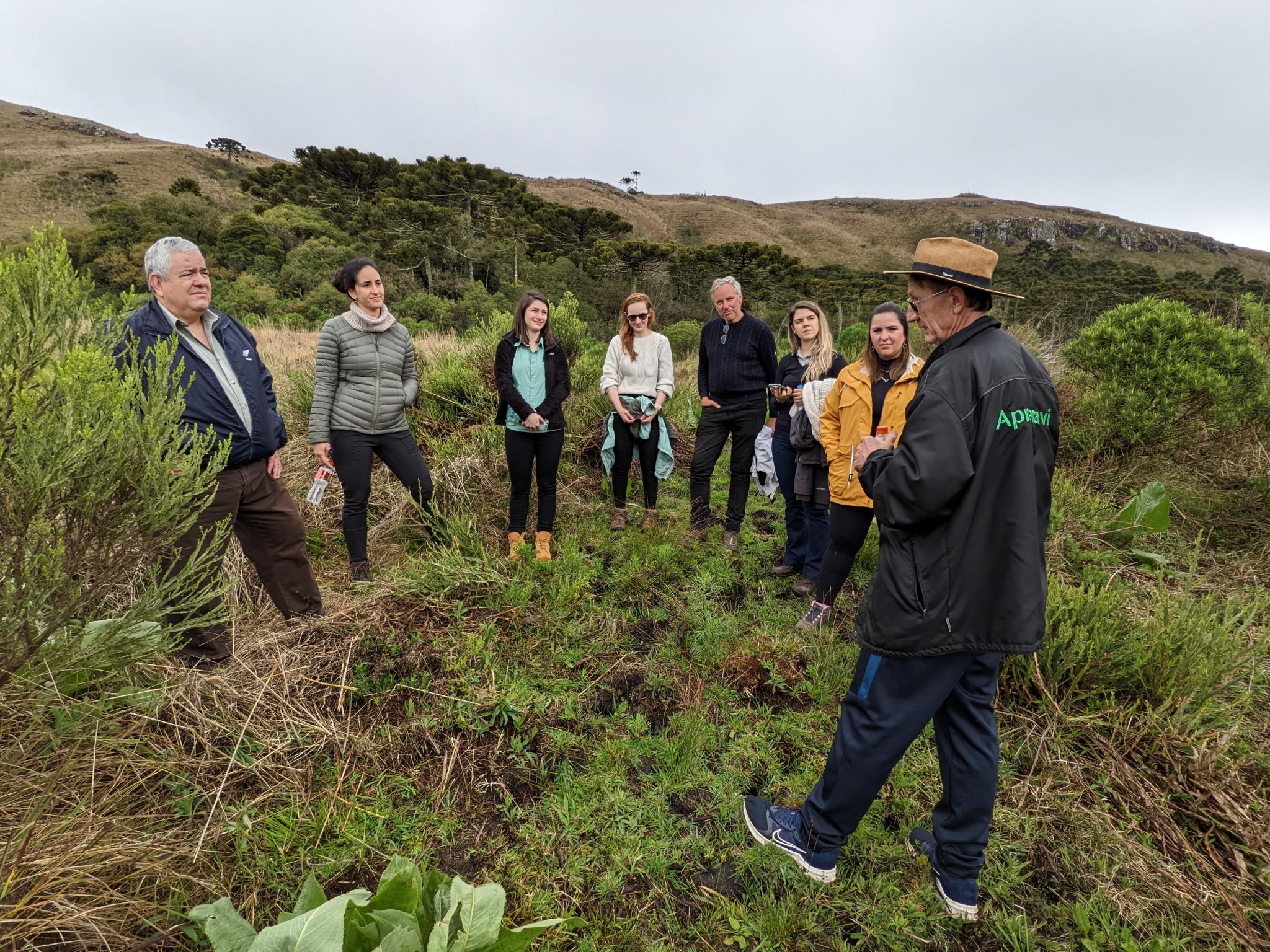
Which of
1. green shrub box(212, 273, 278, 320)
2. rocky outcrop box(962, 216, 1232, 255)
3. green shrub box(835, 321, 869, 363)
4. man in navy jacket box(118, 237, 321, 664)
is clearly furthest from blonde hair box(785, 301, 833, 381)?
rocky outcrop box(962, 216, 1232, 255)

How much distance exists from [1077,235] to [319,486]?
81.7 meters

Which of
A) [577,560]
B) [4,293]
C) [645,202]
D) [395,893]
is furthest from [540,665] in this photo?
[645,202]

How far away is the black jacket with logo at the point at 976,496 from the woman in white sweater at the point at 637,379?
9.23 ft

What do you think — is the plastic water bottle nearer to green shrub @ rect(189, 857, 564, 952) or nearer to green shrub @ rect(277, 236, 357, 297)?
green shrub @ rect(189, 857, 564, 952)

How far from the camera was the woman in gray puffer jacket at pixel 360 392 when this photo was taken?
10.7 ft

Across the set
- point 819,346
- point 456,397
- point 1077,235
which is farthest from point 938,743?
point 1077,235

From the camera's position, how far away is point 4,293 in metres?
1.35

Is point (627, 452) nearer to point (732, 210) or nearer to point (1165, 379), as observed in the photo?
point (1165, 379)

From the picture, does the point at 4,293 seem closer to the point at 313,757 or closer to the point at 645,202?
the point at 313,757

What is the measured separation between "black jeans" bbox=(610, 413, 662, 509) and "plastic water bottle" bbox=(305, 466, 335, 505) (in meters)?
2.14

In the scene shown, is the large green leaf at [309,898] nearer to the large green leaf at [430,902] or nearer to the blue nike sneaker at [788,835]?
the large green leaf at [430,902]

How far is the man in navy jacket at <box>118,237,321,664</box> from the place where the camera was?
236cm

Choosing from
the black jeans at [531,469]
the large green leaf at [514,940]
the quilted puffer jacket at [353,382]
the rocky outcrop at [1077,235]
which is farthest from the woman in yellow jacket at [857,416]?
the rocky outcrop at [1077,235]

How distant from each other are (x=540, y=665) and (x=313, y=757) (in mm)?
1094
